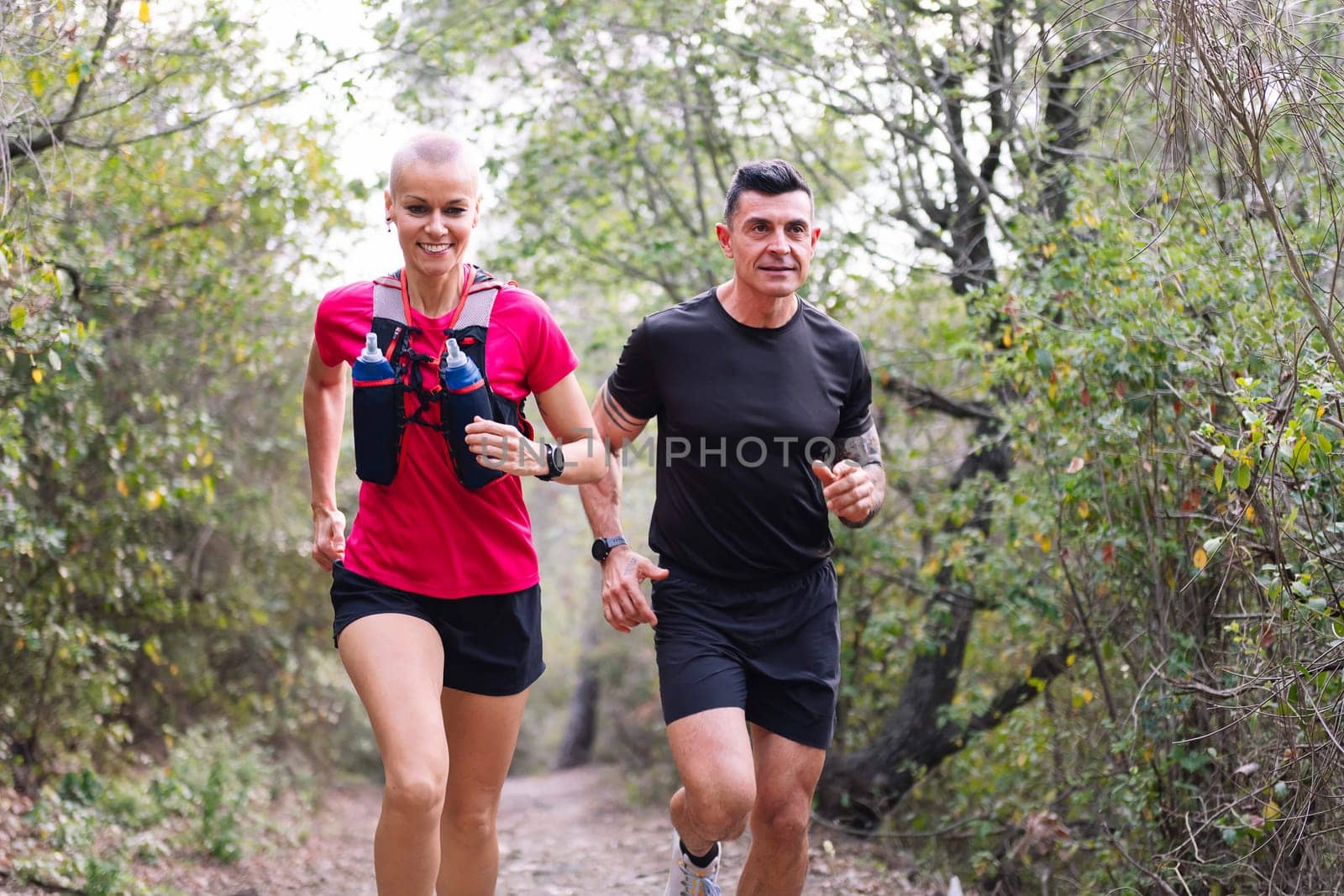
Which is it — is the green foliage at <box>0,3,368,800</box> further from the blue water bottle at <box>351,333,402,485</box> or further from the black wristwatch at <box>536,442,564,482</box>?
the black wristwatch at <box>536,442,564,482</box>

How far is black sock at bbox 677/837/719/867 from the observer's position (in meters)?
4.18

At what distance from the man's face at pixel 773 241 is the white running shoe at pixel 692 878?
74.7 inches

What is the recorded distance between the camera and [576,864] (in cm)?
835

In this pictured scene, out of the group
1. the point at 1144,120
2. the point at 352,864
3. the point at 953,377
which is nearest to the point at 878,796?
the point at 953,377

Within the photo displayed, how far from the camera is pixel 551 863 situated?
846cm

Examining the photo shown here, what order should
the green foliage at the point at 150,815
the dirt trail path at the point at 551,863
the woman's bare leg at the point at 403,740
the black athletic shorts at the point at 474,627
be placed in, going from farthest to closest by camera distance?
the dirt trail path at the point at 551,863 < the green foliage at the point at 150,815 < the black athletic shorts at the point at 474,627 < the woman's bare leg at the point at 403,740

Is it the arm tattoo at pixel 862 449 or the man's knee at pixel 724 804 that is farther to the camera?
the arm tattoo at pixel 862 449

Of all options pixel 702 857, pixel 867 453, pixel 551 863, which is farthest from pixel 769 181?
pixel 551 863

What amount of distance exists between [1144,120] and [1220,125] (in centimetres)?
431

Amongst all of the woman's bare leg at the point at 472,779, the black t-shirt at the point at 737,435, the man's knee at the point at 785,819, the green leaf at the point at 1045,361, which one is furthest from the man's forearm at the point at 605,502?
the green leaf at the point at 1045,361

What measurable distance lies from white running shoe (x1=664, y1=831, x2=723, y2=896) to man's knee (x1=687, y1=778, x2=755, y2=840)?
1.30ft

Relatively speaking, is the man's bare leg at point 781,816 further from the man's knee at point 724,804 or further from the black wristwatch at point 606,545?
the black wristwatch at point 606,545

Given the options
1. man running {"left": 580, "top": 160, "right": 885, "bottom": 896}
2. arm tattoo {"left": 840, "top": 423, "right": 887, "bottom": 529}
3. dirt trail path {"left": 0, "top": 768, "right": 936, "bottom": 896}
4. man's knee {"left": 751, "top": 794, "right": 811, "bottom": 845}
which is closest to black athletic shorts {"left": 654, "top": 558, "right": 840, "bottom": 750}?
man running {"left": 580, "top": 160, "right": 885, "bottom": 896}

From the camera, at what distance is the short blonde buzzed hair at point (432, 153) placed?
12.4ft
